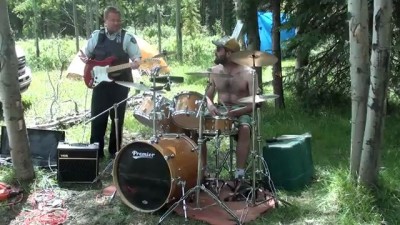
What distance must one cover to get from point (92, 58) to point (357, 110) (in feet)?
9.71

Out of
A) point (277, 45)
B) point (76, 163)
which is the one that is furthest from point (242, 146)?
point (277, 45)

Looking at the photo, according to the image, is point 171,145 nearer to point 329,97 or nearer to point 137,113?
point 137,113

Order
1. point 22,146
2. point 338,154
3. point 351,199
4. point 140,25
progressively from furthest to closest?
point 140,25, point 338,154, point 22,146, point 351,199

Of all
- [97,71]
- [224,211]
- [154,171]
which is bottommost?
[224,211]

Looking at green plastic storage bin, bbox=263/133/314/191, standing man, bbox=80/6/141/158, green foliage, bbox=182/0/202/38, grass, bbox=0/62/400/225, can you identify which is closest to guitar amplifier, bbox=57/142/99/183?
grass, bbox=0/62/400/225

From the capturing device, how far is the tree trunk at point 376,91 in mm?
4344

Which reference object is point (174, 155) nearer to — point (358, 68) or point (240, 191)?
point (240, 191)

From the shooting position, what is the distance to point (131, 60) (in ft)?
19.7

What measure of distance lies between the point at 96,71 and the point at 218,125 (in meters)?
1.87

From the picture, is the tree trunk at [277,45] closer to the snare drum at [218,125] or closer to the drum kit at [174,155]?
the drum kit at [174,155]

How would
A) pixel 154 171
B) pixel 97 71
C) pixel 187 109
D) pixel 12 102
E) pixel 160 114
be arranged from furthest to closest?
pixel 97 71 → pixel 12 102 → pixel 160 114 → pixel 187 109 → pixel 154 171

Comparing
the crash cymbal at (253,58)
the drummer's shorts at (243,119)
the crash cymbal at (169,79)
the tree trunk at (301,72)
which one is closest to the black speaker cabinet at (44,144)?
the crash cymbal at (169,79)

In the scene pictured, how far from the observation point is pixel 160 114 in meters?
4.96

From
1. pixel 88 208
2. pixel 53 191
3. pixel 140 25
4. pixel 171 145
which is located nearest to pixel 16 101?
pixel 53 191
